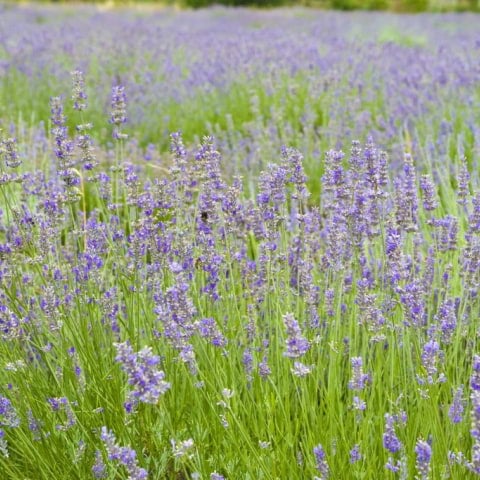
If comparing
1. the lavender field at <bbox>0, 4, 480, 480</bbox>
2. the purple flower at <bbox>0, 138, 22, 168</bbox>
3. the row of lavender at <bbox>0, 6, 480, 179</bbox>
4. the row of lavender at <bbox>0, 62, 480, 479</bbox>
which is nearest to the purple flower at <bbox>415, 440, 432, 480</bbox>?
the lavender field at <bbox>0, 4, 480, 480</bbox>

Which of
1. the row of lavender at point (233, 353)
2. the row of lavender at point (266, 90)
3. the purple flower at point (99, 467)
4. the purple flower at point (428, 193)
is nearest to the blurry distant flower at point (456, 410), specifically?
the row of lavender at point (233, 353)

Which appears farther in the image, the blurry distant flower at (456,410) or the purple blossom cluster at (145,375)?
the blurry distant flower at (456,410)

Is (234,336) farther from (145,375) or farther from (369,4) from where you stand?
(369,4)

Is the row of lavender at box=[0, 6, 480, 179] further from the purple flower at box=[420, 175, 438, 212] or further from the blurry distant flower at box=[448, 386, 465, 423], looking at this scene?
the blurry distant flower at box=[448, 386, 465, 423]

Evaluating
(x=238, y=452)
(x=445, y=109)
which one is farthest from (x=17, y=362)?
(x=445, y=109)

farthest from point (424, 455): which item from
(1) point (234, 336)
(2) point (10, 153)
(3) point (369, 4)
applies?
(3) point (369, 4)

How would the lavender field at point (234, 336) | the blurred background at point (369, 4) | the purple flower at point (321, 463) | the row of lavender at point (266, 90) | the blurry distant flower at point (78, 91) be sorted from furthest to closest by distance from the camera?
the blurred background at point (369, 4) < the row of lavender at point (266, 90) < the blurry distant flower at point (78, 91) < the lavender field at point (234, 336) < the purple flower at point (321, 463)

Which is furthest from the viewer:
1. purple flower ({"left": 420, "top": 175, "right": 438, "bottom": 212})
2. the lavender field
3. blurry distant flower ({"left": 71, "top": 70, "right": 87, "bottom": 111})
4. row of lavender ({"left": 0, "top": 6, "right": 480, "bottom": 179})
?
row of lavender ({"left": 0, "top": 6, "right": 480, "bottom": 179})

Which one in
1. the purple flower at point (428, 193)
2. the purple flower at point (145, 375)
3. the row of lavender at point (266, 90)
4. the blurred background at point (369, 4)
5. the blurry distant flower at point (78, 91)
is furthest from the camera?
the blurred background at point (369, 4)

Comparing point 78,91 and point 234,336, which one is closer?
point 78,91

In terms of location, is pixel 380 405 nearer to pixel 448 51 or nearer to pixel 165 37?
pixel 448 51

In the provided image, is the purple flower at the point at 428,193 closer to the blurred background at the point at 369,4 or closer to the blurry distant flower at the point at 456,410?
the blurry distant flower at the point at 456,410

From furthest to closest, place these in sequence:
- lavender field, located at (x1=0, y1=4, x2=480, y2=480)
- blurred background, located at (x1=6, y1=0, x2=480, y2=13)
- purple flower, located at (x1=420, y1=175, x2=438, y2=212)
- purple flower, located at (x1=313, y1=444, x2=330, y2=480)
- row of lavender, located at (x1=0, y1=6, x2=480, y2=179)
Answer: blurred background, located at (x1=6, y1=0, x2=480, y2=13) → row of lavender, located at (x1=0, y1=6, x2=480, y2=179) → purple flower, located at (x1=420, y1=175, x2=438, y2=212) → lavender field, located at (x1=0, y1=4, x2=480, y2=480) → purple flower, located at (x1=313, y1=444, x2=330, y2=480)

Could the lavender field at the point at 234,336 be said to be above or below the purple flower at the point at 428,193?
below
